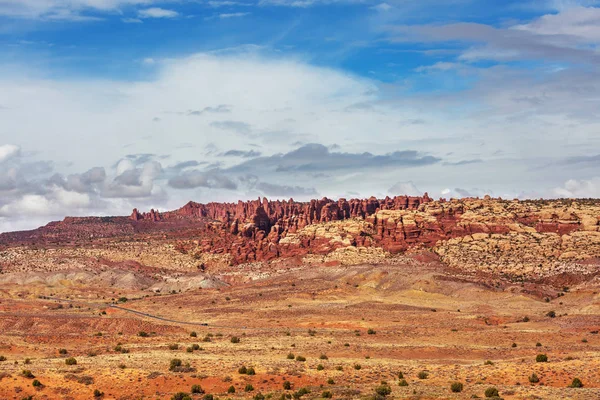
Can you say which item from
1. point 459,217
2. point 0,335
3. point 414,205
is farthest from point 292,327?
point 414,205

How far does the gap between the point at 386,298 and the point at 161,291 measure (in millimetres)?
48716

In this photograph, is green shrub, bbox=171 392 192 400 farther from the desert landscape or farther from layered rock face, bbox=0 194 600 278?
layered rock face, bbox=0 194 600 278

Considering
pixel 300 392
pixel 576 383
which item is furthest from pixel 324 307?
pixel 576 383

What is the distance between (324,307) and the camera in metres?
99.7

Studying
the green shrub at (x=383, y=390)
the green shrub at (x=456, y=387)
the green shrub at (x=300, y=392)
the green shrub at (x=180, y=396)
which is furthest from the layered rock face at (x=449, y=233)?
the green shrub at (x=180, y=396)

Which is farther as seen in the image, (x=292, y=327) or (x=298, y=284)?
(x=298, y=284)

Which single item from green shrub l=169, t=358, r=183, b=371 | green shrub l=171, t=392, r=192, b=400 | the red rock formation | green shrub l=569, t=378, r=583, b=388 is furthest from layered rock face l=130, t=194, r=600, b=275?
green shrub l=171, t=392, r=192, b=400

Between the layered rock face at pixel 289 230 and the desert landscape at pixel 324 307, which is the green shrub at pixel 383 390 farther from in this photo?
the layered rock face at pixel 289 230

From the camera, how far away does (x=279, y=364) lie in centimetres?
4872

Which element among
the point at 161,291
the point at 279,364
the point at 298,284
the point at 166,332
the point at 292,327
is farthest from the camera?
the point at 161,291

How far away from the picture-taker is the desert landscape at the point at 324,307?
43000mm

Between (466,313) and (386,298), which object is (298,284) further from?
(466,313)

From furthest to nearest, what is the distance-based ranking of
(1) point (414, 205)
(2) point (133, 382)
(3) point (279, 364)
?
(1) point (414, 205) → (3) point (279, 364) → (2) point (133, 382)

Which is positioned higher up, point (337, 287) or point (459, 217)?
point (459, 217)
